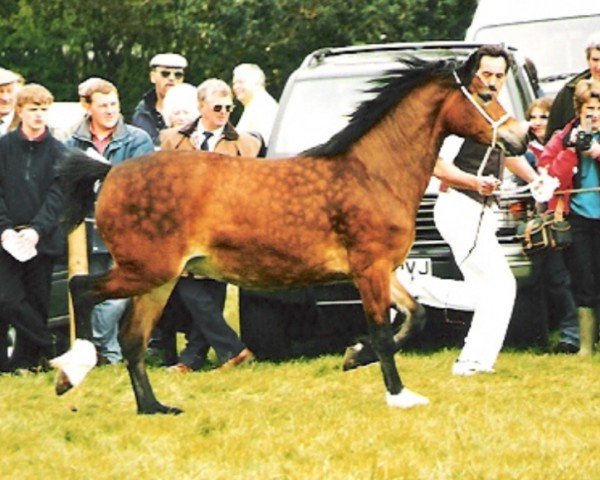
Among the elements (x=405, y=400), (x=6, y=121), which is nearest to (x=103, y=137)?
(x=6, y=121)

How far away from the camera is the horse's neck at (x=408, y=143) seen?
1164cm

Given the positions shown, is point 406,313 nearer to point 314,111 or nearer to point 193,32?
point 314,111

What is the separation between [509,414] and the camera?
11.0 m

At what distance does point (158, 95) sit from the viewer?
16.9 metres

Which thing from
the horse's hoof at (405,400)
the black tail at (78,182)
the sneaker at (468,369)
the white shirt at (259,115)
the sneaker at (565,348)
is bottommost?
the sneaker at (565,348)

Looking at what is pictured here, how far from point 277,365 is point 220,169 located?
3114 millimetres

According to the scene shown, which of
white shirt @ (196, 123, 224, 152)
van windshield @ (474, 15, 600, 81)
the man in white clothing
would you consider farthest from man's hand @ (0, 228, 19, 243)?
van windshield @ (474, 15, 600, 81)

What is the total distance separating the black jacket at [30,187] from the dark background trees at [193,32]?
1742cm

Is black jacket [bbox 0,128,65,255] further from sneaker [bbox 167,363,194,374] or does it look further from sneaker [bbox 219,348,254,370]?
sneaker [bbox 219,348,254,370]

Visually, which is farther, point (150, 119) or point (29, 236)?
point (150, 119)

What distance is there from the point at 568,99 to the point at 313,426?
4576 mm

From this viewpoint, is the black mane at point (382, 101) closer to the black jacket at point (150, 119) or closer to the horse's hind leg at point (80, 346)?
the horse's hind leg at point (80, 346)

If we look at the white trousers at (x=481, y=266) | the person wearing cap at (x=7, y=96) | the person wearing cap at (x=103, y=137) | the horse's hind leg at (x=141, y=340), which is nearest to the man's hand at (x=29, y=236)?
the person wearing cap at (x=103, y=137)

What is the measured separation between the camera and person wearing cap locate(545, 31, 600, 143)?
14039mm
